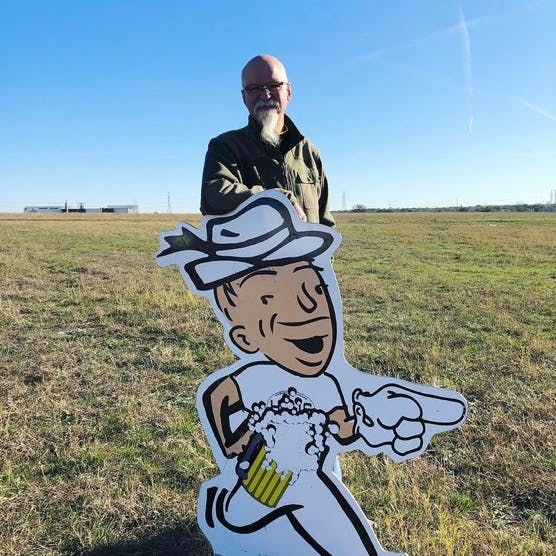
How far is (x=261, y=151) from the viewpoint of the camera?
271 centimetres

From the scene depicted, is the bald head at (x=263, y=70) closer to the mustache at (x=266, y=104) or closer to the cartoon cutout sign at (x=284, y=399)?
the mustache at (x=266, y=104)

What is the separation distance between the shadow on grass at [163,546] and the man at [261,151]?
1855mm

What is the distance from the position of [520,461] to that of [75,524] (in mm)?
2990

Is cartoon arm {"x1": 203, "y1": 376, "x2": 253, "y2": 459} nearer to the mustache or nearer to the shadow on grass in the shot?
the shadow on grass

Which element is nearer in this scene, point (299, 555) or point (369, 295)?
point (299, 555)

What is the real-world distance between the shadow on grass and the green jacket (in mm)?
1855

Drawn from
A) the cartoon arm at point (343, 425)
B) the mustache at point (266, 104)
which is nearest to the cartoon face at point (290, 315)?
the cartoon arm at point (343, 425)

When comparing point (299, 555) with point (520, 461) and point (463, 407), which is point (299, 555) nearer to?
point (463, 407)

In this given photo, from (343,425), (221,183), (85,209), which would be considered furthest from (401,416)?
(85,209)

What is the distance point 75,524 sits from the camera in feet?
9.67

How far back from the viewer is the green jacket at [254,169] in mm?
2453

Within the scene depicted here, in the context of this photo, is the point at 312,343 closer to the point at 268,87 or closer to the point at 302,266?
the point at 302,266

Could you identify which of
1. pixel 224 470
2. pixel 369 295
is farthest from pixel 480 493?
pixel 369 295

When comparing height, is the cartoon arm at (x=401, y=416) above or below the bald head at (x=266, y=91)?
below
